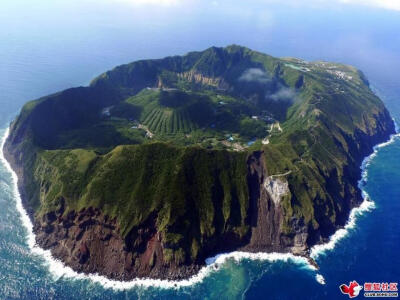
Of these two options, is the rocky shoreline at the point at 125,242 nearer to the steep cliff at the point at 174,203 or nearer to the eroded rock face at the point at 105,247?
the eroded rock face at the point at 105,247

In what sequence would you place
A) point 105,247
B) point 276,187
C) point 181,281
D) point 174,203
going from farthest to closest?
point 276,187 < point 174,203 < point 105,247 < point 181,281

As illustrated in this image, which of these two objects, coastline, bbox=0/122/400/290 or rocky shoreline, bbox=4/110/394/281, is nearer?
coastline, bbox=0/122/400/290

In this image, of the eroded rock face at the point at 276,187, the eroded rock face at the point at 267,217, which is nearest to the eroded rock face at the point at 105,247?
the eroded rock face at the point at 267,217

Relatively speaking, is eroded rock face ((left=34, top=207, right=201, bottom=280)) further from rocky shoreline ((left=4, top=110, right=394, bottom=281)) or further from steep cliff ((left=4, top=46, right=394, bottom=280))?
steep cliff ((left=4, top=46, right=394, bottom=280))

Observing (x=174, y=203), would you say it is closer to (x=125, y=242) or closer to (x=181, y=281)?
(x=125, y=242)

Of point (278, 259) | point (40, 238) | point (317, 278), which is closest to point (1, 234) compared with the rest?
point (40, 238)

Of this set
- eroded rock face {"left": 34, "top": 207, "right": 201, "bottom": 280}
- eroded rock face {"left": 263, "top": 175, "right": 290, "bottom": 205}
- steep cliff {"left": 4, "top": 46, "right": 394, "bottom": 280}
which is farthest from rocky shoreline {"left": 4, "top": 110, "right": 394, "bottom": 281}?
eroded rock face {"left": 263, "top": 175, "right": 290, "bottom": 205}

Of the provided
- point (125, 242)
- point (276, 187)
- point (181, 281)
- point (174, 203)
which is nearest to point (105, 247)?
point (125, 242)

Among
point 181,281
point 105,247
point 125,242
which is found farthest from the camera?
point 105,247

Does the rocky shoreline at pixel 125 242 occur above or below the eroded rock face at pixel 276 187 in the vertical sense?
below

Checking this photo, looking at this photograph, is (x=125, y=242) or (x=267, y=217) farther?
(x=267, y=217)

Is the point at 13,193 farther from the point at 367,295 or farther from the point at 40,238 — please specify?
the point at 367,295
